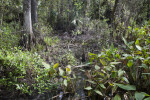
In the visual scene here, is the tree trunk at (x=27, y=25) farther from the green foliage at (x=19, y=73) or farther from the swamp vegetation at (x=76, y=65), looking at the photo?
the green foliage at (x=19, y=73)

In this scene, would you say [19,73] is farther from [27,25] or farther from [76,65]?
[27,25]

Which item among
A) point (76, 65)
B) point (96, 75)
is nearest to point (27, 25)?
point (76, 65)

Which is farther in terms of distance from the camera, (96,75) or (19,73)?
(19,73)

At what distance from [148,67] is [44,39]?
4469 mm

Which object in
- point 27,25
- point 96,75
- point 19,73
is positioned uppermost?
point 27,25

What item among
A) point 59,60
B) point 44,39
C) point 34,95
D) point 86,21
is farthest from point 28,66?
point 86,21

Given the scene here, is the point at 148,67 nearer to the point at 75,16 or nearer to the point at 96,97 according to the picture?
the point at 96,97

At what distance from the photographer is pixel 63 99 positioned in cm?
293

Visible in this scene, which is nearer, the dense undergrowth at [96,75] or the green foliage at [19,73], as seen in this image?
the dense undergrowth at [96,75]

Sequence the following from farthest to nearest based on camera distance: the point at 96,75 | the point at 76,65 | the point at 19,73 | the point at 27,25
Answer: the point at 27,25, the point at 76,65, the point at 19,73, the point at 96,75

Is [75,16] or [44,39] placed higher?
[75,16]

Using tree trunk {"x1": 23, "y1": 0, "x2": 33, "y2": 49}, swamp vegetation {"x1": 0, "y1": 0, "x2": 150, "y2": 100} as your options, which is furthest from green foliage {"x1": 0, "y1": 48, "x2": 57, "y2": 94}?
tree trunk {"x1": 23, "y1": 0, "x2": 33, "y2": 49}

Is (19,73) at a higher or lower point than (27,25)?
lower

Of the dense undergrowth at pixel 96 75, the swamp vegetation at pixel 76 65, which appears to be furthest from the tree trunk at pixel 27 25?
the dense undergrowth at pixel 96 75
